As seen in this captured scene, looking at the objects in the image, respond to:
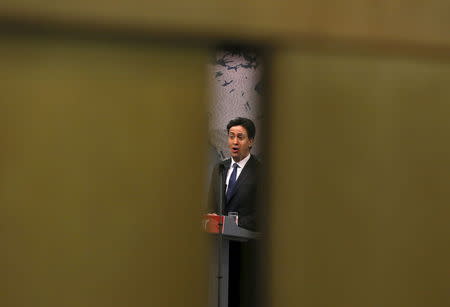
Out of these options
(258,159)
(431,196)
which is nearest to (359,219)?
(431,196)

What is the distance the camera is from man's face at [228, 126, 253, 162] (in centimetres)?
157

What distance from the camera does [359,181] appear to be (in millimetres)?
1617

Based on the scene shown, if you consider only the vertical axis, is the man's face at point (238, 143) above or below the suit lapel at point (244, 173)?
above

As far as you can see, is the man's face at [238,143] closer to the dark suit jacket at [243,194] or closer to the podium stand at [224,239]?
the dark suit jacket at [243,194]

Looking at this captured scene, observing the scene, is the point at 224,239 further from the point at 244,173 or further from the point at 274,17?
the point at 274,17

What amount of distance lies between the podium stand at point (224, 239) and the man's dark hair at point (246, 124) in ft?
0.79

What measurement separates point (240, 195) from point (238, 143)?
147 mm

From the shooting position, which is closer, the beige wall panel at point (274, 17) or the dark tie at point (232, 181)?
the beige wall panel at point (274, 17)

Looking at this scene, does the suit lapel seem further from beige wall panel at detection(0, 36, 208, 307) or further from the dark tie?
beige wall panel at detection(0, 36, 208, 307)

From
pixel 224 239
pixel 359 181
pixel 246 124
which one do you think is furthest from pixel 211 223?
pixel 359 181

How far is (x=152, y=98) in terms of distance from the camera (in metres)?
1.48

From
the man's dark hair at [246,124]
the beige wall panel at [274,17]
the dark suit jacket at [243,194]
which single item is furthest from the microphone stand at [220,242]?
the beige wall panel at [274,17]

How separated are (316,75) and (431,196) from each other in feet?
1.63

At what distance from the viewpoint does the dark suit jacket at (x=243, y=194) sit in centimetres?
157
